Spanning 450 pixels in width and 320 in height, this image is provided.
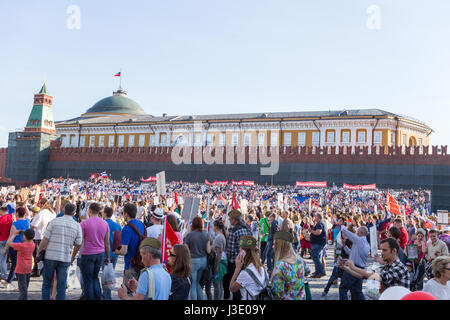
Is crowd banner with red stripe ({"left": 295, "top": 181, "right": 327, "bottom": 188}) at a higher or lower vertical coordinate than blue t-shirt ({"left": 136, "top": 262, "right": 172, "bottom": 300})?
higher

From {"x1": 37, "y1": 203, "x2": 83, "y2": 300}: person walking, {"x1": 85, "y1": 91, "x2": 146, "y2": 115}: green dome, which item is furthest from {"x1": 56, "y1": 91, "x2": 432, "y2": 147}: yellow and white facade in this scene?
{"x1": 37, "y1": 203, "x2": 83, "y2": 300}: person walking

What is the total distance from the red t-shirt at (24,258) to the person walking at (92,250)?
1114mm

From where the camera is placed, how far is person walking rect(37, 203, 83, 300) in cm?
606

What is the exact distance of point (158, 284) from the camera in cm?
389

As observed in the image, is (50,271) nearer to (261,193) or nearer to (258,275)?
(258,275)

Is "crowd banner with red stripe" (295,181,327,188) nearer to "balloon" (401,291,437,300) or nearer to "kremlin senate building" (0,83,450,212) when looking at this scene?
"kremlin senate building" (0,83,450,212)

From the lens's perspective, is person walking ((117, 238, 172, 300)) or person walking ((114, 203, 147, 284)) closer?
person walking ((117, 238, 172, 300))

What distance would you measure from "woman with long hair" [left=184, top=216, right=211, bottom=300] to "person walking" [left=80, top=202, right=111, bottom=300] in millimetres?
1244

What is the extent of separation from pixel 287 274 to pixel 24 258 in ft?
15.3

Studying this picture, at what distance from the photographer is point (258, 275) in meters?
4.39

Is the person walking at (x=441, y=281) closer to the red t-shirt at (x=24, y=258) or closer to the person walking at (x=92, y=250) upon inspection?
the person walking at (x=92, y=250)
